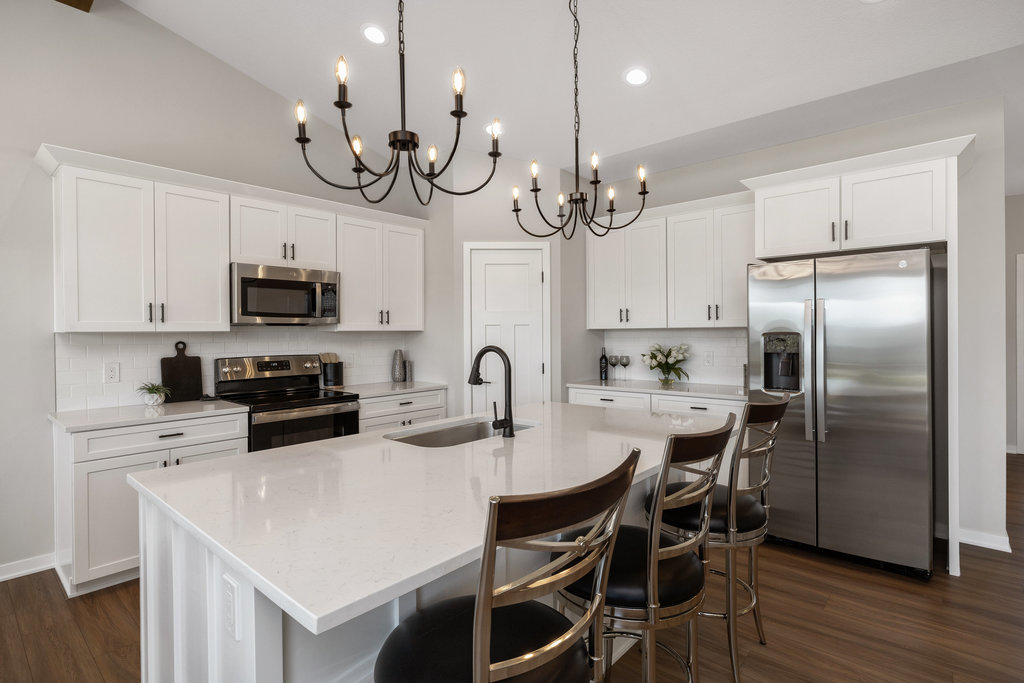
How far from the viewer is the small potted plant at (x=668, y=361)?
14.4 feet

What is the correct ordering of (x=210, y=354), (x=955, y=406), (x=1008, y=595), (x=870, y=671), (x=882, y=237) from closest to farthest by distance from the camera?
(x=870, y=671) < (x=1008, y=595) < (x=955, y=406) < (x=882, y=237) < (x=210, y=354)

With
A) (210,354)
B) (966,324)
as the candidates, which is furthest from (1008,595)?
(210,354)

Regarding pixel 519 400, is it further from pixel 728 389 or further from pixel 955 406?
pixel 955 406

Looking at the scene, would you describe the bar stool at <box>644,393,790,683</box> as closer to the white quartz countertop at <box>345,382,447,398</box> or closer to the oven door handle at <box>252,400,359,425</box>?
the oven door handle at <box>252,400,359,425</box>

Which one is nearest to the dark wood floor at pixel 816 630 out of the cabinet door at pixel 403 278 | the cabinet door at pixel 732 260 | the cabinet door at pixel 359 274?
the cabinet door at pixel 732 260

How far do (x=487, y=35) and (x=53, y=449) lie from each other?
3619 mm

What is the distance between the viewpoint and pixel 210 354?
3.67 m

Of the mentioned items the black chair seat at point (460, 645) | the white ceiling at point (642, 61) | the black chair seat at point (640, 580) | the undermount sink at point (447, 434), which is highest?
the white ceiling at point (642, 61)

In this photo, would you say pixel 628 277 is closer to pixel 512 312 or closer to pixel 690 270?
pixel 690 270

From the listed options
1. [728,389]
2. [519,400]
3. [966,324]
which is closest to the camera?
[966,324]

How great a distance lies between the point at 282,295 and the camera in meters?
3.70

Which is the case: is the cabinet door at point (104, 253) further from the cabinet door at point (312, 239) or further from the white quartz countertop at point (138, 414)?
the cabinet door at point (312, 239)

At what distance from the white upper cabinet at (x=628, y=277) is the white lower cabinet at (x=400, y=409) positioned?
161 cm

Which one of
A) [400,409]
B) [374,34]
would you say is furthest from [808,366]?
[374,34]
